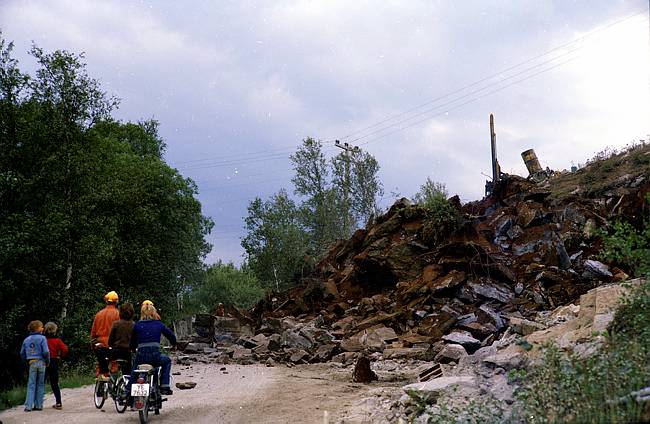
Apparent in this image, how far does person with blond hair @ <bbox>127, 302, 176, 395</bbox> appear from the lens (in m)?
9.37

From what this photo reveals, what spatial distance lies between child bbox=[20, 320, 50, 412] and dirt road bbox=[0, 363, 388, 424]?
0.29 m

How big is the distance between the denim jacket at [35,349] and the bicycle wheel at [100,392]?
117 cm

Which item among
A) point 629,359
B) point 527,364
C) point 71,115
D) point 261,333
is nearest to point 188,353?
point 261,333

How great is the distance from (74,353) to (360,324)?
11.5m

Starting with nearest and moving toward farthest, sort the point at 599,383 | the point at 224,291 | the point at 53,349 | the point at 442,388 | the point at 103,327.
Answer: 1. the point at 599,383
2. the point at 442,388
3. the point at 103,327
4. the point at 53,349
5. the point at 224,291

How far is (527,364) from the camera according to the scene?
8984 millimetres

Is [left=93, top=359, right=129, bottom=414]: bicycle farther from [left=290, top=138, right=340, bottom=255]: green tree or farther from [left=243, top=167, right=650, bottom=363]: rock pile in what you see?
[left=290, top=138, right=340, bottom=255]: green tree

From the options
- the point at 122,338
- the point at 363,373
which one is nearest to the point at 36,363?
the point at 122,338

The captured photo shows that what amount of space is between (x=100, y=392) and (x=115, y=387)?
0.45 m

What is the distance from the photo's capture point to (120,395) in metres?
10.1

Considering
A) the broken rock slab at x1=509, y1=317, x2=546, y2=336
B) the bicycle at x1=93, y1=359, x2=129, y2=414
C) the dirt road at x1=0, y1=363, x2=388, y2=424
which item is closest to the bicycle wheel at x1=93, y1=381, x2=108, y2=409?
the bicycle at x1=93, y1=359, x2=129, y2=414

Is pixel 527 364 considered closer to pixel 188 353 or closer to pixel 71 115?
pixel 188 353

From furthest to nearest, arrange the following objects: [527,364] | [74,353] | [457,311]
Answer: [74,353] < [457,311] < [527,364]

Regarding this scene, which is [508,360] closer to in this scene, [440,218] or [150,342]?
[150,342]
